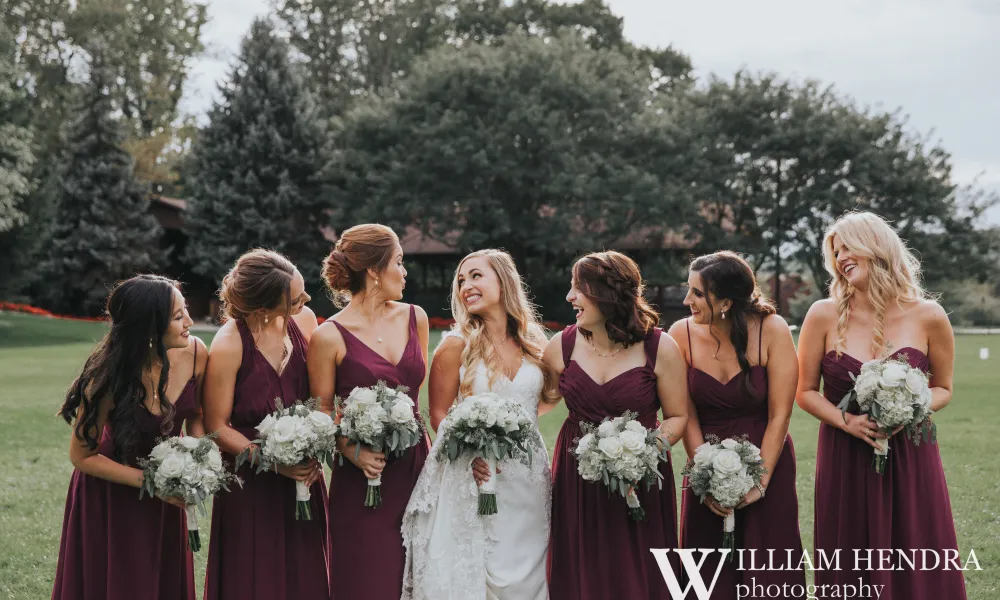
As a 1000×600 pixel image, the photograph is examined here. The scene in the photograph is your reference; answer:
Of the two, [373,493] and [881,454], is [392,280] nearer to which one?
[373,493]

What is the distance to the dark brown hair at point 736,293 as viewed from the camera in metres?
5.14

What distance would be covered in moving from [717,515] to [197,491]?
9.75 feet

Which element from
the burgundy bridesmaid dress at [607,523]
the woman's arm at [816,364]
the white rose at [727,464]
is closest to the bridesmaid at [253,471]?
the burgundy bridesmaid dress at [607,523]

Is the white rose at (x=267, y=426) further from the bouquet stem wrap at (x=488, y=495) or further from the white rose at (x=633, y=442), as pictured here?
the white rose at (x=633, y=442)

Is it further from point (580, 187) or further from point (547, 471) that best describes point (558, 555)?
point (580, 187)

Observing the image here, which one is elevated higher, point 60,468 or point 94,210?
point 94,210

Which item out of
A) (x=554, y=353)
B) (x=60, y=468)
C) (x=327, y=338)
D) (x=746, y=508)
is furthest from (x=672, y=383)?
(x=60, y=468)

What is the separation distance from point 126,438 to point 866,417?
416cm

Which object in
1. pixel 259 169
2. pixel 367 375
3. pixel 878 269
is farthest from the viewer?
pixel 259 169

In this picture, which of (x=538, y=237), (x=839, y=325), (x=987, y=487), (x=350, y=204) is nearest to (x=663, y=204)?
(x=538, y=237)

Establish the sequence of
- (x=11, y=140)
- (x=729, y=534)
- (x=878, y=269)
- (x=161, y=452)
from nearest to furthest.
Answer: (x=161, y=452)
(x=729, y=534)
(x=878, y=269)
(x=11, y=140)

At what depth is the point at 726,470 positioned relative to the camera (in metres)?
4.73

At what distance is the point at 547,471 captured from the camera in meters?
5.36

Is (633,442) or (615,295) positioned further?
(615,295)
